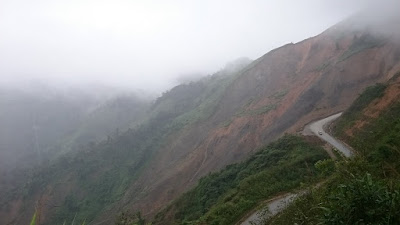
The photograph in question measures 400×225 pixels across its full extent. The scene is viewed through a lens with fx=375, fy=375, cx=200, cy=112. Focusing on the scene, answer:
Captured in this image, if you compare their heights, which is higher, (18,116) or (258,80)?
(18,116)

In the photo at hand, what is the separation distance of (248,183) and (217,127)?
140 ft

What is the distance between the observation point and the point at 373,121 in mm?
31844

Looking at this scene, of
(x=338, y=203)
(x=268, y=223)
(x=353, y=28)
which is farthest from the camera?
(x=353, y=28)

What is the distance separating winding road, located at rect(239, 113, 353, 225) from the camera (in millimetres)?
20833

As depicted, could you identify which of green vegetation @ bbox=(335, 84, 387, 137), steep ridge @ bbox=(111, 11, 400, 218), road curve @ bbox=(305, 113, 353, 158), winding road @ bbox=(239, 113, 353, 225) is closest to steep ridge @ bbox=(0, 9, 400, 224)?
steep ridge @ bbox=(111, 11, 400, 218)

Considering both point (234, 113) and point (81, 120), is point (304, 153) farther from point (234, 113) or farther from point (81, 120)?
point (81, 120)

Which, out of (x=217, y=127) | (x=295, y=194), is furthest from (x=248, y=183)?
(x=217, y=127)

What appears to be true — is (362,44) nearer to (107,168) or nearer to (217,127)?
(217,127)

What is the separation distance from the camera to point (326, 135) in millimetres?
37625

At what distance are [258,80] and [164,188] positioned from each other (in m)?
32.3

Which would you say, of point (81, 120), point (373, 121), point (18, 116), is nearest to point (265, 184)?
point (373, 121)

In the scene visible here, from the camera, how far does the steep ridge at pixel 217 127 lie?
54.6 meters

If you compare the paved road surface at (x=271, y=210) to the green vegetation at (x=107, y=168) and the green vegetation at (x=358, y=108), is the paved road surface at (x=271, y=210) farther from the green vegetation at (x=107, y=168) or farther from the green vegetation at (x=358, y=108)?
the green vegetation at (x=107, y=168)

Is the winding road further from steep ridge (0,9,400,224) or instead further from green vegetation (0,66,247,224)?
green vegetation (0,66,247,224)
